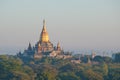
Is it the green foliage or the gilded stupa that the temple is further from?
the green foliage

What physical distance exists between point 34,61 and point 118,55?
13782 mm

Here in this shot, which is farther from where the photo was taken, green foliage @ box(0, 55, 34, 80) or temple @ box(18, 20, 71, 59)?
temple @ box(18, 20, 71, 59)

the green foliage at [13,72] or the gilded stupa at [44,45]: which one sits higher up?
the gilded stupa at [44,45]

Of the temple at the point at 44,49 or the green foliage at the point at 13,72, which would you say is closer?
the green foliage at the point at 13,72

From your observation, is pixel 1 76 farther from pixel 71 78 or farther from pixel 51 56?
pixel 51 56

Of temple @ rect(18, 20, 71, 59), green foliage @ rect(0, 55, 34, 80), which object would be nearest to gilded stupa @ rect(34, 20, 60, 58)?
temple @ rect(18, 20, 71, 59)

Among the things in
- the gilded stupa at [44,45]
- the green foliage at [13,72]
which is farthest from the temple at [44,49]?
the green foliage at [13,72]

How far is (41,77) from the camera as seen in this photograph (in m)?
80.1

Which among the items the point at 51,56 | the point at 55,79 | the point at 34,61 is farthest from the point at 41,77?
the point at 51,56

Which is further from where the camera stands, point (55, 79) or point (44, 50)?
point (44, 50)

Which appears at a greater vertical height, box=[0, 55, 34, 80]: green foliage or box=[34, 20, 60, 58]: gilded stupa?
box=[34, 20, 60, 58]: gilded stupa

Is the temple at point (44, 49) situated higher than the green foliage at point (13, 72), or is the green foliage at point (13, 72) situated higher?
the temple at point (44, 49)

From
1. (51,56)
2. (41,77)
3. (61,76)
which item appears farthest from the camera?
(51,56)

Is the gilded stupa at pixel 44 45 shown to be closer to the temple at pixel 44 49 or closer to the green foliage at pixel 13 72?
the temple at pixel 44 49
